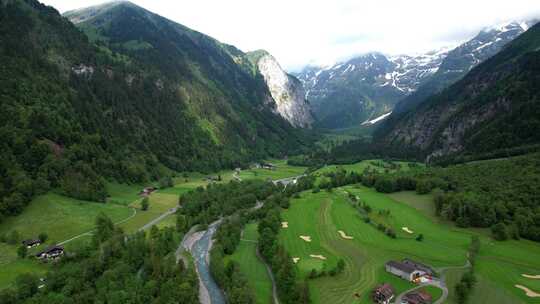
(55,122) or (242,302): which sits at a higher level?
(55,122)

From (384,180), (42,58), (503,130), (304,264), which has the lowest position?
(304,264)

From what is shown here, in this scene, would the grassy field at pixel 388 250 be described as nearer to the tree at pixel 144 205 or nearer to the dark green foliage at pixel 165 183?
the tree at pixel 144 205

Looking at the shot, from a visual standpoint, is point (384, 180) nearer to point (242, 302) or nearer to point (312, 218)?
point (312, 218)

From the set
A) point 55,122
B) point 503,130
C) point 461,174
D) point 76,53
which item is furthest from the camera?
point 76,53

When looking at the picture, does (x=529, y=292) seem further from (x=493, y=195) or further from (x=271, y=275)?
(x=271, y=275)

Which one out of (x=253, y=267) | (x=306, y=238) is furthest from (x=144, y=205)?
(x=306, y=238)

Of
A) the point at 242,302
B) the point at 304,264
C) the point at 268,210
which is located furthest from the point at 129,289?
the point at 268,210
